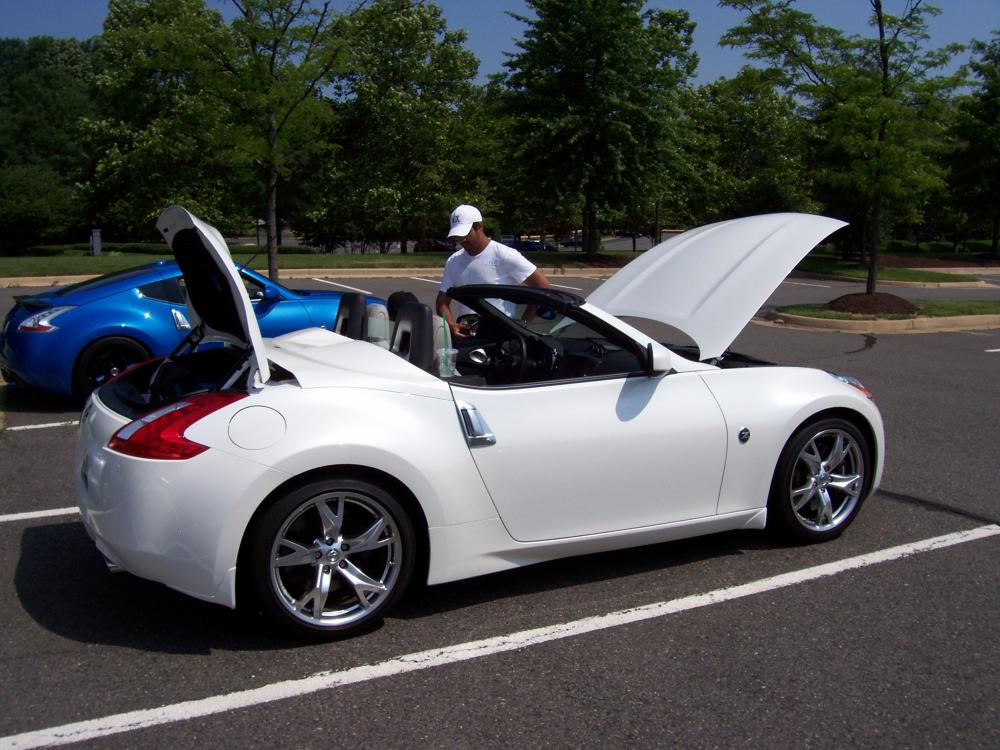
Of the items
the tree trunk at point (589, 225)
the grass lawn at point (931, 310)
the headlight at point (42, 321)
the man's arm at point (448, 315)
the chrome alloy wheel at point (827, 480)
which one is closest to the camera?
the chrome alloy wheel at point (827, 480)

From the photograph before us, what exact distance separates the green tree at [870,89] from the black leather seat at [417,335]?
44.7 feet

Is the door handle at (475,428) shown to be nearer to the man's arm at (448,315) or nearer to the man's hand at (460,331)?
the man's arm at (448,315)

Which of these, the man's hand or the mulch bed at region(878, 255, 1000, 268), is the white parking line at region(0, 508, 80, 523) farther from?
the mulch bed at region(878, 255, 1000, 268)

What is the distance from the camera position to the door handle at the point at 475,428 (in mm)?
3863

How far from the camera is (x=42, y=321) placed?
797 centimetres

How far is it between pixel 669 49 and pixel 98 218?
27874 mm

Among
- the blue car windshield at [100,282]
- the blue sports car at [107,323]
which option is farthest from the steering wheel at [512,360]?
the blue car windshield at [100,282]

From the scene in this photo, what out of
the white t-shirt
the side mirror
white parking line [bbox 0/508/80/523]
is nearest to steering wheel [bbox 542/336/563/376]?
Result: the side mirror

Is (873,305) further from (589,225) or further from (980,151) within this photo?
(980,151)

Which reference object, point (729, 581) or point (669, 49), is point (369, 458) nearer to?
point (729, 581)

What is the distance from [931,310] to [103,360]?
1368 centimetres

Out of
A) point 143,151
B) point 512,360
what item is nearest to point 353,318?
point 512,360

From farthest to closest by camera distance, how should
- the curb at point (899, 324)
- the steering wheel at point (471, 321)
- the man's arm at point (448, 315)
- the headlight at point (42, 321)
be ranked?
the curb at point (899, 324)
the headlight at point (42, 321)
the man's arm at point (448, 315)
the steering wheel at point (471, 321)

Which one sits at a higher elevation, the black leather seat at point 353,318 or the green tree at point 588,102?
the green tree at point 588,102
